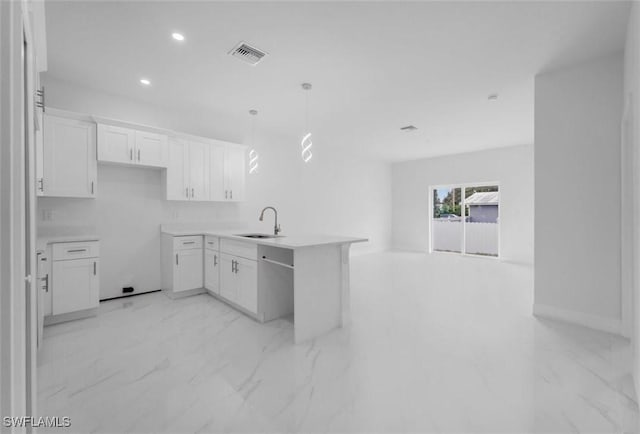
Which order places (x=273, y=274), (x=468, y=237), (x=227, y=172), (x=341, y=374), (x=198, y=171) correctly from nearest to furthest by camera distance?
(x=341, y=374) < (x=273, y=274) < (x=198, y=171) < (x=227, y=172) < (x=468, y=237)

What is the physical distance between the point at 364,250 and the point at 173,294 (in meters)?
5.41

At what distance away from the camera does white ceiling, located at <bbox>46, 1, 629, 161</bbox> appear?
2.31m

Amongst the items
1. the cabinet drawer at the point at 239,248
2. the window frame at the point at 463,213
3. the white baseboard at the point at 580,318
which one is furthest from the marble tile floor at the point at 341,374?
the window frame at the point at 463,213

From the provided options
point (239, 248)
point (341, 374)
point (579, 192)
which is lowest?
point (341, 374)

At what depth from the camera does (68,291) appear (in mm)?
3014

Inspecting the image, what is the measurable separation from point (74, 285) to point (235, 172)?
8.41 feet

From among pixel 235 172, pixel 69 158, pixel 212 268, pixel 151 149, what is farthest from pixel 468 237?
pixel 69 158

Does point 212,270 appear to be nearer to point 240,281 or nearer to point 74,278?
point 240,281

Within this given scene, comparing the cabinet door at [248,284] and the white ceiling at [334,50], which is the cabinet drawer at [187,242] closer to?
the cabinet door at [248,284]

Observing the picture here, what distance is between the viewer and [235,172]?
4.73m

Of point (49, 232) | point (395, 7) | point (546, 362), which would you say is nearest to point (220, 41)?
point (395, 7)

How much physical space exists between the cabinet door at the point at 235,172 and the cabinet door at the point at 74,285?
6.80ft

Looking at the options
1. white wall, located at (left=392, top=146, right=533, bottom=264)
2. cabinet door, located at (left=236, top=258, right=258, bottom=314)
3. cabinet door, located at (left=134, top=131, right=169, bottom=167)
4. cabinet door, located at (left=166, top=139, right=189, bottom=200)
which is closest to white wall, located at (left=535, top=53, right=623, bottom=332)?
cabinet door, located at (left=236, top=258, right=258, bottom=314)

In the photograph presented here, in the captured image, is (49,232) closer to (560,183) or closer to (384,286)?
(384,286)
